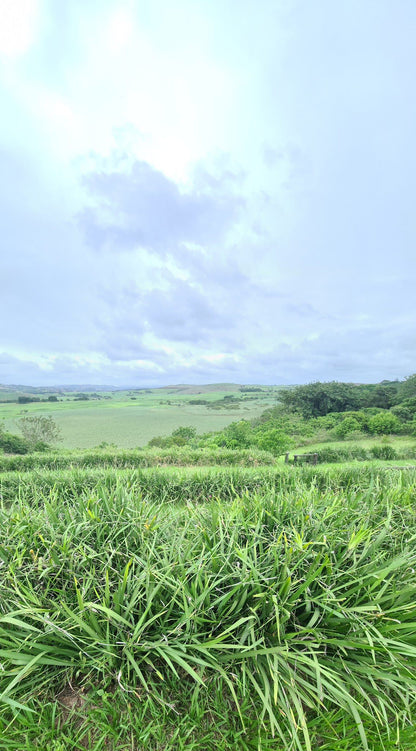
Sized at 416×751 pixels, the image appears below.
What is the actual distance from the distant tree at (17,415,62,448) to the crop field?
432 millimetres

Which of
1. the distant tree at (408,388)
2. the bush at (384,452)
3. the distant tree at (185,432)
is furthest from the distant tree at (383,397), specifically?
the distant tree at (185,432)

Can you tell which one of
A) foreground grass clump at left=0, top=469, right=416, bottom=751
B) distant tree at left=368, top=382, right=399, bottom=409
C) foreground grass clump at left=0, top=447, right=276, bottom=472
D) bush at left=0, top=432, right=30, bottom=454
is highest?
distant tree at left=368, top=382, right=399, bottom=409

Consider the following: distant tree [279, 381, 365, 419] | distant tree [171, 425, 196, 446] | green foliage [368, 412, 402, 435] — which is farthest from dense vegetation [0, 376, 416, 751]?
distant tree [279, 381, 365, 419]

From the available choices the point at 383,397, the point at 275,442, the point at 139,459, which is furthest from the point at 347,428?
the point at 139,459

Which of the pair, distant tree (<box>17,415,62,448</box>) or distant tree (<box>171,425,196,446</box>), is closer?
distant tree (<box>17,415,62,448</box>)

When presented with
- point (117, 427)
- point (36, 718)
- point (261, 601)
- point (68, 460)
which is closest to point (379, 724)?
point (261, 601)

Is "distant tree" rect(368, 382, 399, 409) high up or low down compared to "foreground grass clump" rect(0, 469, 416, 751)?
up

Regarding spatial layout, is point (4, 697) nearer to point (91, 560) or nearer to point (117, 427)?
point (91, 560)

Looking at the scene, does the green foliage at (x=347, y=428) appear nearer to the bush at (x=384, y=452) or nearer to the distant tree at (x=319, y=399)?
the bush at (x=384, y=452)

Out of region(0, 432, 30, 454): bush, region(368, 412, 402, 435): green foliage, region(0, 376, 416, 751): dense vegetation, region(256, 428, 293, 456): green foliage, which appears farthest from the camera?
region(368, 412, 402, 435): green foliage

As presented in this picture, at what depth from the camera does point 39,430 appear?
1359cm

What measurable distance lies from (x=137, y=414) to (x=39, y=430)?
27.5ft

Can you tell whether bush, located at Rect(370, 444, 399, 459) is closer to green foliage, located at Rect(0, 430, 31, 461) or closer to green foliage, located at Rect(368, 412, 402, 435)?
green foliage, located at Rect(368, 412, 402, 435)

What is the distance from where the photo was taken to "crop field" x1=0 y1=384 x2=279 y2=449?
15109mm
